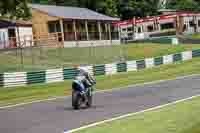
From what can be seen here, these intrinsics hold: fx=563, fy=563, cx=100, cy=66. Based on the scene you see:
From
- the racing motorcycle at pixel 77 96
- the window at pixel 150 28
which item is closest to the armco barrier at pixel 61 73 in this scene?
the racing motorcycle at pixel 77 96

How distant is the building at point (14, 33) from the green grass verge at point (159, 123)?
38.0 m

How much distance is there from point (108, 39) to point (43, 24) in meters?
11.9

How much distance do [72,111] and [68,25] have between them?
48.0 meters

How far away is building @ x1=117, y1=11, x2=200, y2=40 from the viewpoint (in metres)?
77.4

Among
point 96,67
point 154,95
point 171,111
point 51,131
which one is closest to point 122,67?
point 96,67

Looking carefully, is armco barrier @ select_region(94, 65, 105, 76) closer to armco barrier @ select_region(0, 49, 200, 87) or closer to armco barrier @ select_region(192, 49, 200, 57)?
armco barrier @ select_region(0, 49, 200, 87)

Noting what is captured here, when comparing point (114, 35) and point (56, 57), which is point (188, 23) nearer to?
point (114, 35)

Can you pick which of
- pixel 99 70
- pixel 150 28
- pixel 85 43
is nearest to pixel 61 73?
pixel 99 70

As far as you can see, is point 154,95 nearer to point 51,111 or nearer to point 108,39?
point 51,111

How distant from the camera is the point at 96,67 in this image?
129ft

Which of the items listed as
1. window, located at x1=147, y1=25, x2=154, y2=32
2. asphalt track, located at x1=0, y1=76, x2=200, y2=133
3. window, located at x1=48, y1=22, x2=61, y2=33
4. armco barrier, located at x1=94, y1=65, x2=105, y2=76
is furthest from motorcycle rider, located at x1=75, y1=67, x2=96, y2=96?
window, located at x1=147, y1=25, x2=154, y2=32

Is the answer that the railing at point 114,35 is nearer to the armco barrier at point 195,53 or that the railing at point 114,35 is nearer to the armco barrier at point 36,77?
the armco barrier at point 195,53

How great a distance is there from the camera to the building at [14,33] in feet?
173

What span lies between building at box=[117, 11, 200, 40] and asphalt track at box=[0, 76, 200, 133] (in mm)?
53528
